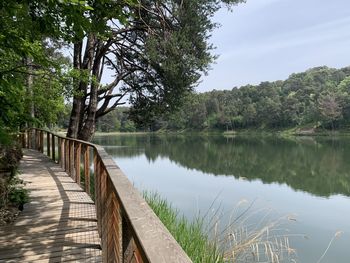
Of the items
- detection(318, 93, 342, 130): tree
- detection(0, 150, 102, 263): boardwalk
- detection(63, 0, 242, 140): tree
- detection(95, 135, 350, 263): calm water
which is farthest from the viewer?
detection(318, 93, 342, 130): tree

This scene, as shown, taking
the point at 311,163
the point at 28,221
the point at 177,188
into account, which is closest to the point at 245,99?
the point at 311,163

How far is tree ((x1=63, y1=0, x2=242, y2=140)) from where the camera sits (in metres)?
13.3

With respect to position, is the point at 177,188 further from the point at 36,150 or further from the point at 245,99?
the point at 245,99

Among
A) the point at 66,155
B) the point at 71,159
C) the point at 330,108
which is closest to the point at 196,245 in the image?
the point at 71,159

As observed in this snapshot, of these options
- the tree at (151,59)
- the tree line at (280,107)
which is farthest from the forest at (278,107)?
the tree at (151,59)

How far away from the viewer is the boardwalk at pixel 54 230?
3.74 m

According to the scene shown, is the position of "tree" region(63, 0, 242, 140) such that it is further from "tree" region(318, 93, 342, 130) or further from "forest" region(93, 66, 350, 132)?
"tree" region(318, 93, 342, 130)

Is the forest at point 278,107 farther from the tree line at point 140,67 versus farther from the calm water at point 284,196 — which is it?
the tree line at point 140,67

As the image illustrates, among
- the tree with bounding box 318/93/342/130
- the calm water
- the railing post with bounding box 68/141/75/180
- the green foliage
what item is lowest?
the calm water

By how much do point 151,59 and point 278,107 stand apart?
8173 cm

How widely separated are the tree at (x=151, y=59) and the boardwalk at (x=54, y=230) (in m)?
5.76

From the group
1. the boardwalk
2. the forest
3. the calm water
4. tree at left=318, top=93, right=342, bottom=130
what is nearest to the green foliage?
the calm water

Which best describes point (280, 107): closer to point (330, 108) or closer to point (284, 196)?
point (330, 108)

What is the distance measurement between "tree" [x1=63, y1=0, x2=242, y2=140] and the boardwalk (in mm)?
5758
